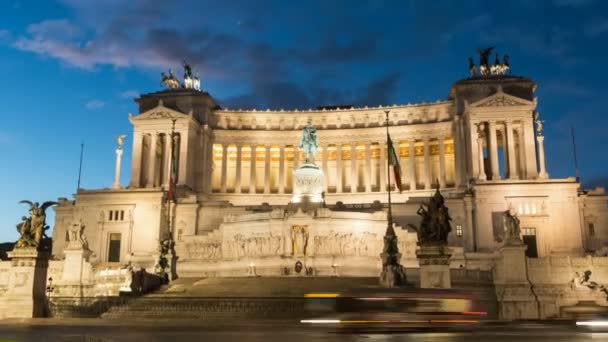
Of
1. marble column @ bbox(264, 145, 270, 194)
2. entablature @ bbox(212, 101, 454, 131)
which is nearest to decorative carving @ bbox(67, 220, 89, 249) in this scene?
marble column @ bbox(264, 145, 270, 194)

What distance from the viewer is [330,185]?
97812 mm

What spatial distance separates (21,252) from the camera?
36.7 metres

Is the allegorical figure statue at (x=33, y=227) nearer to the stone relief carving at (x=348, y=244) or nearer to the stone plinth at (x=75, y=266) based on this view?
the stone plinth at (x=75, y=266)

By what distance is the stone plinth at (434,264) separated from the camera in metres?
35.3

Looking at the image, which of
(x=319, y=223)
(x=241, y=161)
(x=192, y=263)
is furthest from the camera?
(x=241, y=161)

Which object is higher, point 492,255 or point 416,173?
point 416,173

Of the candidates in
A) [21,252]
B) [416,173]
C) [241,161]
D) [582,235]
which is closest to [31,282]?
[21,252]

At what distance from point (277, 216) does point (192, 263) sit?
1047cm

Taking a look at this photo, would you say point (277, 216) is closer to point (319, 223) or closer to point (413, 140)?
point (319, 223)

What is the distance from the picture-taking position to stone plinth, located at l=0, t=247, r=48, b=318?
117 feet

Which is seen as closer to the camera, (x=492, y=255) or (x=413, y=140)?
(x=492, y=255)

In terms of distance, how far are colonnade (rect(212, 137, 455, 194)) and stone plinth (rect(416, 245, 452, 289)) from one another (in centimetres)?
5434

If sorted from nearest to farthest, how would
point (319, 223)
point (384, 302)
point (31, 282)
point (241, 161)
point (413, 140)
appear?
point (384, 302) < point (31, 282) < point (319, 223) < point (413, 140) < point (241, 161)

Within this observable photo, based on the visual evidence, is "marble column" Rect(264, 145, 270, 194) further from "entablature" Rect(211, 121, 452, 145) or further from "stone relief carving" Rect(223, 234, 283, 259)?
"stone relief carving" Rect(223, 234, 283, 259)
